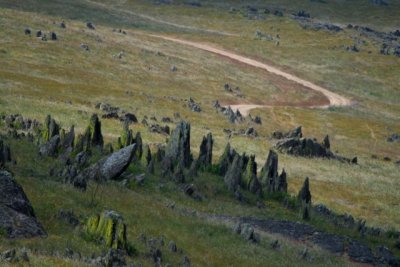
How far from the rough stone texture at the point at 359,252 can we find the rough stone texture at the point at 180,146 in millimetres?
14326

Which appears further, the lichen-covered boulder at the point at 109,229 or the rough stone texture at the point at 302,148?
the rough stone texture at the point at 302,148

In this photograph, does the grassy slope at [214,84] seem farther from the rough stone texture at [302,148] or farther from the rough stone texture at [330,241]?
the rough stone texture at [330,241]

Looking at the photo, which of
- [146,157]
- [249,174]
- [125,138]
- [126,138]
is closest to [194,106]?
[249,174]

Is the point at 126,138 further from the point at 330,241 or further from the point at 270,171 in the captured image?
the point at 330,241

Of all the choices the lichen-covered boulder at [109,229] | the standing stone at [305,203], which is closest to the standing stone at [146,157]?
the standing stone at [305,203]

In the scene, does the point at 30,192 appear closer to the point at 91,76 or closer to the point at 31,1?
the point at 91,76

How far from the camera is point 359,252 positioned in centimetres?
3678

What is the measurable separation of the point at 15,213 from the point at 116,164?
1486 cm

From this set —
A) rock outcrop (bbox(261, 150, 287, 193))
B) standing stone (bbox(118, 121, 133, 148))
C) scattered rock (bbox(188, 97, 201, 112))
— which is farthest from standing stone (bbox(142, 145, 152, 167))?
scattered rock (bbox(188, 97, 201, 112))

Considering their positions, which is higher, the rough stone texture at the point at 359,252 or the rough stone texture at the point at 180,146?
the rough stone texture at the point at 180,146

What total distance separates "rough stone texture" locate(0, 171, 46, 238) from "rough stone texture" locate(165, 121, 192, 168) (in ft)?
81.3

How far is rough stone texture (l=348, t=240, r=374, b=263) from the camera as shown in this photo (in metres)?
35.8

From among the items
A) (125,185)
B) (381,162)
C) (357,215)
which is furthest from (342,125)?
(125,185)

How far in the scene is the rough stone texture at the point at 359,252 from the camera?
35844mm
